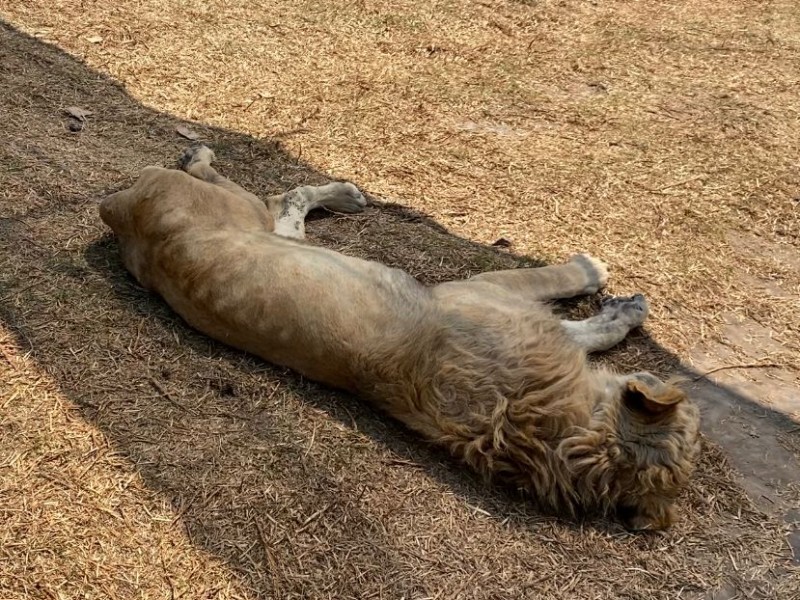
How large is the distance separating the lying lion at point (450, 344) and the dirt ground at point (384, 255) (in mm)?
158

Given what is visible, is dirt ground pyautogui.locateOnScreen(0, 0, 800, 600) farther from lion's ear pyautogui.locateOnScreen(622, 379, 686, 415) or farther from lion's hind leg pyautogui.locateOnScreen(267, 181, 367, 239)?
lion's ear pyautogui.locateOnScreen(622, 379, 686, 415)

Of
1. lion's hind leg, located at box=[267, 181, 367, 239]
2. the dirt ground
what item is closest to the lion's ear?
the dirt ground

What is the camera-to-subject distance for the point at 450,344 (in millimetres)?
3385

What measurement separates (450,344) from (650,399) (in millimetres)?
849

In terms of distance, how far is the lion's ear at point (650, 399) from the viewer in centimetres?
301

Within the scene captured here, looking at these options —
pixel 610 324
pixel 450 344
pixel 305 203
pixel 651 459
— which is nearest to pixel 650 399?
pixel 651 459

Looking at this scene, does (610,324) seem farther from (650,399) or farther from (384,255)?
(384,255)

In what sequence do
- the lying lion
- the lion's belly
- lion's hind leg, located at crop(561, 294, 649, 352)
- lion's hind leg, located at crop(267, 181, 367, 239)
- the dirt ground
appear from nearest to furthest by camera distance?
the dirt ground
the lying lion
the lion's belly
lion's hind leg, located at crop(561, 294, 649, 352)
lion's hind leg, located at crop(267, 181, 367, 239)

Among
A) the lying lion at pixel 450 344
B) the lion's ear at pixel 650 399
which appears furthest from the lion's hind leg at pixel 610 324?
the lion's ear at pixel 650 399

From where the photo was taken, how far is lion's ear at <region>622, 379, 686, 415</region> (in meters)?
3.01

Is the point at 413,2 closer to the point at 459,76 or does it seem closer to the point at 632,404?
the point at 459,76

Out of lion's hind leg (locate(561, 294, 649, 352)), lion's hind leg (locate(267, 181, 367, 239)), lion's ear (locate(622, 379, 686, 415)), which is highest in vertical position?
lion's ear (locate(622, 379, 686, 415))

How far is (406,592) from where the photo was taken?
291 cm

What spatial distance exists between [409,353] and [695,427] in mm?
1208
